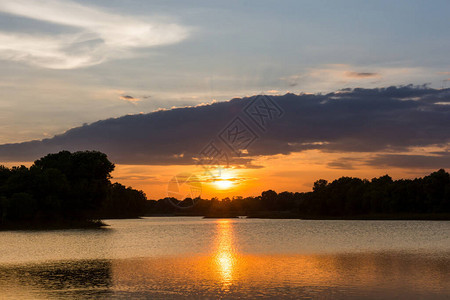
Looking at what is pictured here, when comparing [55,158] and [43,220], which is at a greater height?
[55,158]

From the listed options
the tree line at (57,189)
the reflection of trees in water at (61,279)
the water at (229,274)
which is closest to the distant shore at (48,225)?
the tree line at (57,189)

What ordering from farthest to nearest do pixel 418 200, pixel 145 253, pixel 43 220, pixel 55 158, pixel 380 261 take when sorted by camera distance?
pixel 418 200 → pixel 55 158 → pixel 43 220 → pixel 145 253 → pixel 380 261

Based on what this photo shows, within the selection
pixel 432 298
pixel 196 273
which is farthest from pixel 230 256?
pixel 432 298

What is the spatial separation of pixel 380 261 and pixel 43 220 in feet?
342

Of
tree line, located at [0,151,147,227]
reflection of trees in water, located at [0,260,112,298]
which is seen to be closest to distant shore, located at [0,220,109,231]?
tree line, located at [0,151,147,227]

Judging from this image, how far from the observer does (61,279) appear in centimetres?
3653

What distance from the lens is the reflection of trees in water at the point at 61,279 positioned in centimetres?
3119

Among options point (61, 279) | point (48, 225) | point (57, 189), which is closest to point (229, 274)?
point (61, 279)

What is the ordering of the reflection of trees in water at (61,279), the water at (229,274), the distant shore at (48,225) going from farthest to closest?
the distant shore at (48,225) → the reflection of trees in water at (61,279) → the water at (229,274)

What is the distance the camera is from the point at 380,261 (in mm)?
46562

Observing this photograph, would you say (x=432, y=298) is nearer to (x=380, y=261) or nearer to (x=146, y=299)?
(x=146, y=299)

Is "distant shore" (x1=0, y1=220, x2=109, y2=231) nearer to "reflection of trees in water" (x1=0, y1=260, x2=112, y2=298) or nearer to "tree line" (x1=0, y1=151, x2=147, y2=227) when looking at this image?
"tree line" (x1=0, y1=151, x2=147, y2=227)

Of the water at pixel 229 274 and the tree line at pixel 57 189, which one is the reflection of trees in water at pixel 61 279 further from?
the tree line at pixel 57 189

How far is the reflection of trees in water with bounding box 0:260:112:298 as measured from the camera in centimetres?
3119
